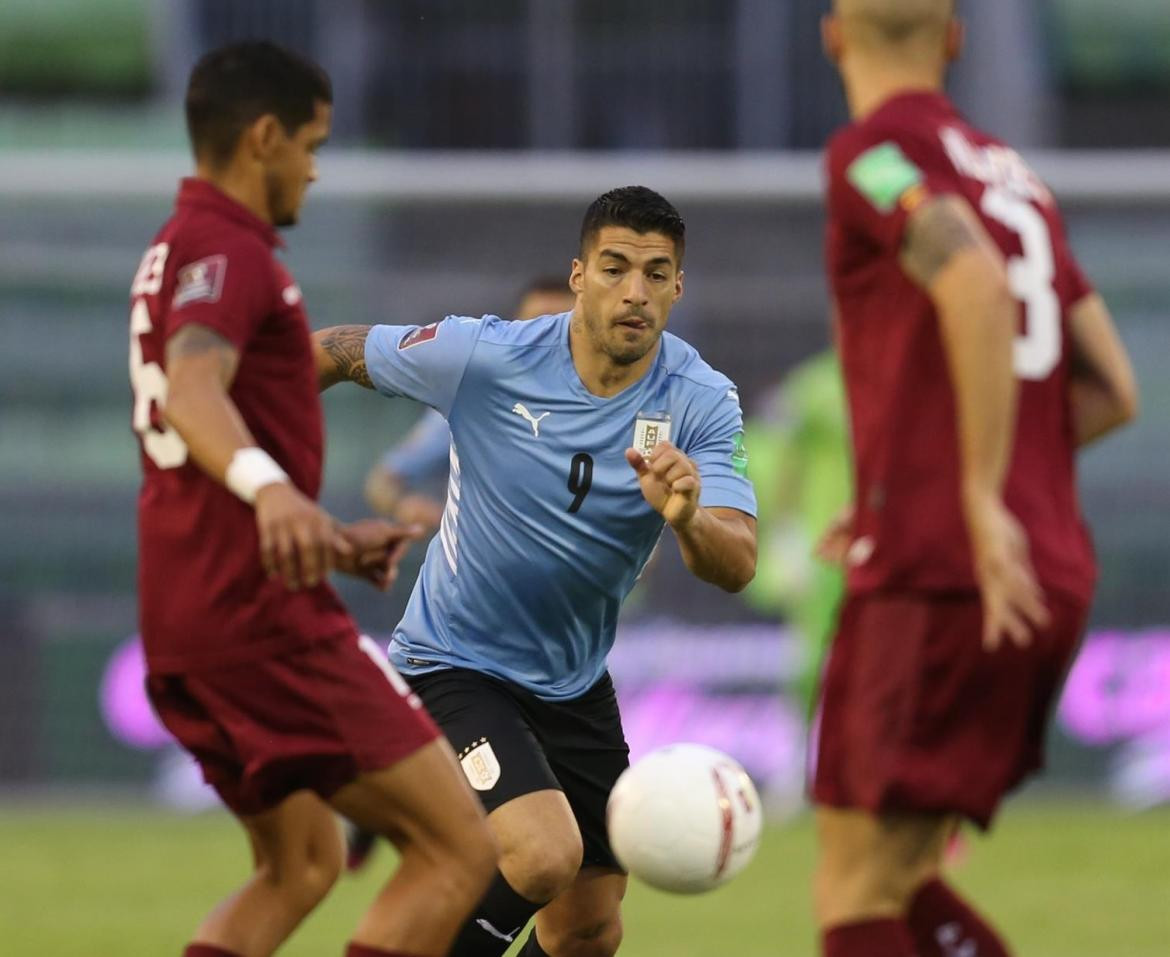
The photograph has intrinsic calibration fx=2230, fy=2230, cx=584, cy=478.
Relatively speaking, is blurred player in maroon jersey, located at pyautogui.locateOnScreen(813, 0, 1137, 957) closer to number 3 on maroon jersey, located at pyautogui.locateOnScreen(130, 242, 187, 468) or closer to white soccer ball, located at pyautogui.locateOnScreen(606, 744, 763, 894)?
white soccer ball, located at pyautogui.locateOnScreen(606, 744, 763, 894)

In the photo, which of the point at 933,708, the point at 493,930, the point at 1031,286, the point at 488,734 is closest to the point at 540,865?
the point at 493,930

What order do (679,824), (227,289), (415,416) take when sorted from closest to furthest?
1. (227,289)
2. (679,824)
3. (415,416)

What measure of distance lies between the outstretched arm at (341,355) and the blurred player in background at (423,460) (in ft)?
4.90

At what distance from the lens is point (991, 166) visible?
395 centimetres

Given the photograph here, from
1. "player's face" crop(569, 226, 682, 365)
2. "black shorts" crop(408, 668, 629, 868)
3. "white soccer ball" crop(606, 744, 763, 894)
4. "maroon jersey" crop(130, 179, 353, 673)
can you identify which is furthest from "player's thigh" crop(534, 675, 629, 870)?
"maroon jersey" crop(130, 179, 353, 673)

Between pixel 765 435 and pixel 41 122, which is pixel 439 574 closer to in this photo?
pixel 765 435

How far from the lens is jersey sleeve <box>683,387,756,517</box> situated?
5590 mm

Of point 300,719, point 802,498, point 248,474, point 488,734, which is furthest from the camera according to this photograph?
point 802,498

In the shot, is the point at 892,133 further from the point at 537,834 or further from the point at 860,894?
the point at 537,834

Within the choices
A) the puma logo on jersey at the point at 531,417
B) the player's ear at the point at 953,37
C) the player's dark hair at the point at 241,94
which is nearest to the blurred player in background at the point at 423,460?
the puma logo on jersey at the point at 531,417

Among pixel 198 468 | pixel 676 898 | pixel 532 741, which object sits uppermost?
pixel 198 468

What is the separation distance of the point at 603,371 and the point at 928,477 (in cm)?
210

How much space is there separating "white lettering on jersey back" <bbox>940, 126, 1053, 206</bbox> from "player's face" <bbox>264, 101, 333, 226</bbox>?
48.6 inches

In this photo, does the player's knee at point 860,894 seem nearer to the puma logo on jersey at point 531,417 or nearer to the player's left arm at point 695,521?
the player's left arm at point 695,521
